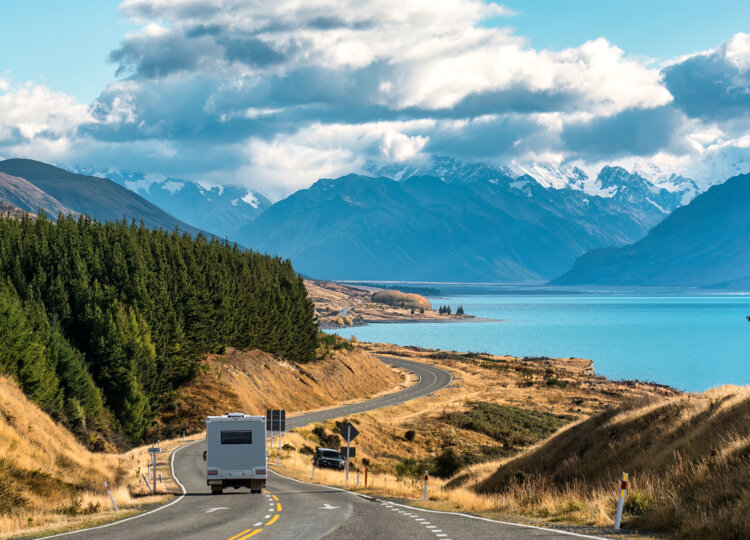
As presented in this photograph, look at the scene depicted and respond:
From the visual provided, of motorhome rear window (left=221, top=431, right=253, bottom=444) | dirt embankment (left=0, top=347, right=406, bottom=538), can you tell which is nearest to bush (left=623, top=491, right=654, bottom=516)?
dirt embankment (left=0, top=347, right=406, bottom=538)

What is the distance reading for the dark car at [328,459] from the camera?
54.3 m

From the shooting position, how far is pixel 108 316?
67.6 m

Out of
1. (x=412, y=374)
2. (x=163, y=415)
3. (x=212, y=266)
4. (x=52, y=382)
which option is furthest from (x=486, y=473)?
(x=412, y=374)

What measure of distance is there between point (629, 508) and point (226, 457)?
66.5 feet

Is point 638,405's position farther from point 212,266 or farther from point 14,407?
point 212,266

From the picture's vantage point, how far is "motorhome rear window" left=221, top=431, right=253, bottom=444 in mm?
34344

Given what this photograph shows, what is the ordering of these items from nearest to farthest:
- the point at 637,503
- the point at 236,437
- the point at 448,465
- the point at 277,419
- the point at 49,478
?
the point at 637,503
the point at 49,478
the point at 236,437
the point at 277,419
the point at 448,465

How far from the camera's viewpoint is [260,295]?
106 metres

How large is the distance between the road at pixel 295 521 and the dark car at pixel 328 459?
59.7 feet

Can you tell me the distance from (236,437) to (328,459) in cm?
2133

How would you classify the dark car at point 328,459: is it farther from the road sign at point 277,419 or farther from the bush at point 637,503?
the bush at point 637,503

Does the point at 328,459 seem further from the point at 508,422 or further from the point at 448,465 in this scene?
the point at 508,422

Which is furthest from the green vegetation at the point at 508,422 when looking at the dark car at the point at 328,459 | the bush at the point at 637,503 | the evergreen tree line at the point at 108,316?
the bush at the point at 637,503

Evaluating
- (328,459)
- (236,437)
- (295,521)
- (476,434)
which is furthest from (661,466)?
(476,434)
